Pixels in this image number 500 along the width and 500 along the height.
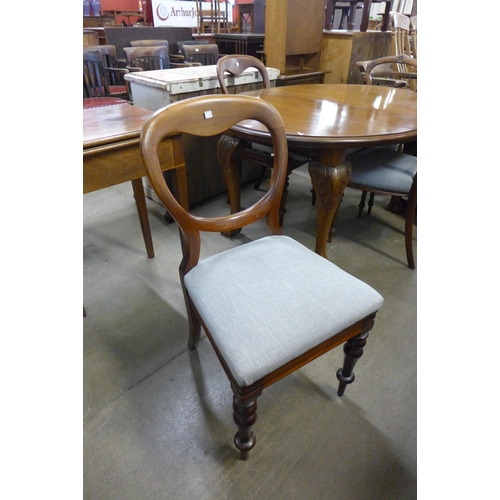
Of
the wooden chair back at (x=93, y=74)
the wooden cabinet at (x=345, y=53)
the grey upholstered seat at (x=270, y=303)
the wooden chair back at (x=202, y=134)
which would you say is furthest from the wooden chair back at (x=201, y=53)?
the grey upholstered seat at (x=270, y=303)

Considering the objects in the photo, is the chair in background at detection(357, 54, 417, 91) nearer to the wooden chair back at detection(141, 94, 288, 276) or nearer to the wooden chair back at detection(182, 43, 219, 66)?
the wooden chair back at detection(141, 94, 288, 276)

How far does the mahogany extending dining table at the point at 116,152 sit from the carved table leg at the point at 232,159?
1.75ft

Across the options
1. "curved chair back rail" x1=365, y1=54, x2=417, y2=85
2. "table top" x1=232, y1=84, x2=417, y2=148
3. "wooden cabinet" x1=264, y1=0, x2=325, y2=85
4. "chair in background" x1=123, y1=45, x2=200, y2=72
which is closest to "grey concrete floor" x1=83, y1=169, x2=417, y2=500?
"table top" x1=232, y1=84, x2=417, y2=148

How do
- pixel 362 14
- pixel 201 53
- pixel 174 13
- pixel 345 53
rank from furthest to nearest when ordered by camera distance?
pixel 174 13
pixel 201 53
pixel 362 14
pixel 345 53

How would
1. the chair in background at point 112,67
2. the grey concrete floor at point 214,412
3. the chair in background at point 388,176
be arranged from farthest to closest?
the chair in background at point 112,67
the chair in background at point 388,176
the grey concrete floor at point 214,412

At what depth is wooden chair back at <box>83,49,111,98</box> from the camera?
2.81 m

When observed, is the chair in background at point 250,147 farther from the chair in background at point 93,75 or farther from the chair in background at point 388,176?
the chair in background at point 93,75

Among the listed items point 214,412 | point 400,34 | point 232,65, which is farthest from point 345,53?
point 214,412

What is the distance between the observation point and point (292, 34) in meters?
2.56

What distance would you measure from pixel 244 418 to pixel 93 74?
10.3 ft

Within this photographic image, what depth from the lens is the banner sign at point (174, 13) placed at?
6.12 meters

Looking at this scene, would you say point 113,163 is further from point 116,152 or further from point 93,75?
point 93,75

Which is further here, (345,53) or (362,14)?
(362,14)
